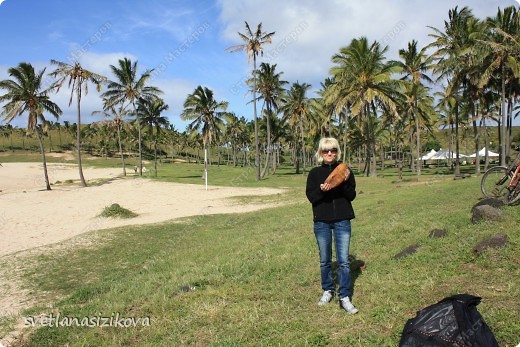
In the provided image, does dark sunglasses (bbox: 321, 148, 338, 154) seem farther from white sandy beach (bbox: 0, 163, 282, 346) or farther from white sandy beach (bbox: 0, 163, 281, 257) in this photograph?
white sandy beach (bbox: 0, 163, 281, 257)

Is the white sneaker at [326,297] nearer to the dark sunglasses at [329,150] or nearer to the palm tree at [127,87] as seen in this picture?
the dark sunglasses at [329,150]

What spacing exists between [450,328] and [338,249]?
6.00 feet

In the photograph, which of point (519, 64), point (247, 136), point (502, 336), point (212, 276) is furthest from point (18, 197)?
point (247, 136)

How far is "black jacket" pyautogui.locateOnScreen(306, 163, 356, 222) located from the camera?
4832mm

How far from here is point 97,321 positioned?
5.31 metres

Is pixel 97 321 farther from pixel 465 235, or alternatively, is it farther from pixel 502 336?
pixel 465 235

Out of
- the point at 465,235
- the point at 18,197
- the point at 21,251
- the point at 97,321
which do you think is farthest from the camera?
the point at 18,197

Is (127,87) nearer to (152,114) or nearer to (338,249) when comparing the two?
(152,114)

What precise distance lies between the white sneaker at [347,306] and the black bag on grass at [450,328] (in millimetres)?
1106

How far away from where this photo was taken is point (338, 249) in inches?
194

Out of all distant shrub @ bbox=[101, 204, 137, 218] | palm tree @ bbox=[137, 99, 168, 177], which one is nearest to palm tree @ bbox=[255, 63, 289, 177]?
palm tree @ bbox=[137, 99, 168, 177]

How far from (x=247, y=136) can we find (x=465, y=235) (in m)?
79.4

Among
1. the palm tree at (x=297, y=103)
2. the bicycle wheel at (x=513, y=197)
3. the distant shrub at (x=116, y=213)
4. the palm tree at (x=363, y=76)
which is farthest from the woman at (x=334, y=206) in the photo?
the palm tree at (x=297, y=103)

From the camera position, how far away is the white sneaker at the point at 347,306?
4609 millimetres
